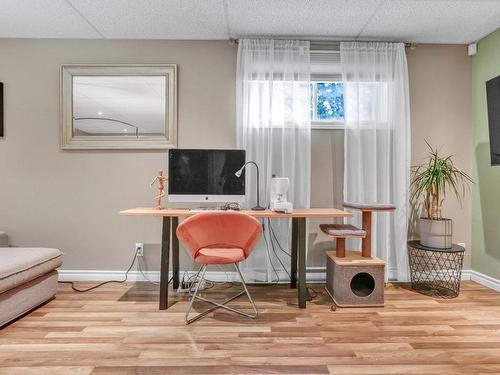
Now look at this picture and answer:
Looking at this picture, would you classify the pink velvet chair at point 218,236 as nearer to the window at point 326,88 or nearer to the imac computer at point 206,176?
the imac computer at point 206,176

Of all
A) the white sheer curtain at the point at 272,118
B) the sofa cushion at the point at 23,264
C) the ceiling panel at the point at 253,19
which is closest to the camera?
the sofa cushion at the point at 23,264

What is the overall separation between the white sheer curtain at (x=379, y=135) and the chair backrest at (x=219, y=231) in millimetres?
1255

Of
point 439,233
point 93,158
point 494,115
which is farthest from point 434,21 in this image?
point 93,158

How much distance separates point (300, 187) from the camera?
2963mm

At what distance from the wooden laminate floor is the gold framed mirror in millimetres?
1480

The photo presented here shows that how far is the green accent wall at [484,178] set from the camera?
2.84 meters

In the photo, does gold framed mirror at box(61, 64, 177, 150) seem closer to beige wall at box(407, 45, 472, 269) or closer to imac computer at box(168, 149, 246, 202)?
imac computer at box(168, 149, 246, 202)

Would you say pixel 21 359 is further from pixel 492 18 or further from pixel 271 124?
pixel 492 18

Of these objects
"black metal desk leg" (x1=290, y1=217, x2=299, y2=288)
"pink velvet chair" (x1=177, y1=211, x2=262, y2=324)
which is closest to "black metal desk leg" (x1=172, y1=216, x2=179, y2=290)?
"pink velvet chair" (x1=177, y1=211, x2=262, y2=324)

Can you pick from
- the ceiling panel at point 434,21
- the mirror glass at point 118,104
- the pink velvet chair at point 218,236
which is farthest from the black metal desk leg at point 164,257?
the ceiling panel at point 434,21

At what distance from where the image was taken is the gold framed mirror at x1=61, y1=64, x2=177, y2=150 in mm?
3027

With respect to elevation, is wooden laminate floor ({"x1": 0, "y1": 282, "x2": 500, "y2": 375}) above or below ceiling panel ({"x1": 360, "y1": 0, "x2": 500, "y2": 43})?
below

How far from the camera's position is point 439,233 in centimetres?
267

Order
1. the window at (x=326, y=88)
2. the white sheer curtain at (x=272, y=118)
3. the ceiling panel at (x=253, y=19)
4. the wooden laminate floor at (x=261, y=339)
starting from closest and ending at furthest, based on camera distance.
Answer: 1. the wooden laminate floor at (x=261, y=339)
2. the ceiling panel at (x=253, y=19)
3. the white sheer curtain at (x=272, y=118)
4. the window at (x=326, y=88)
